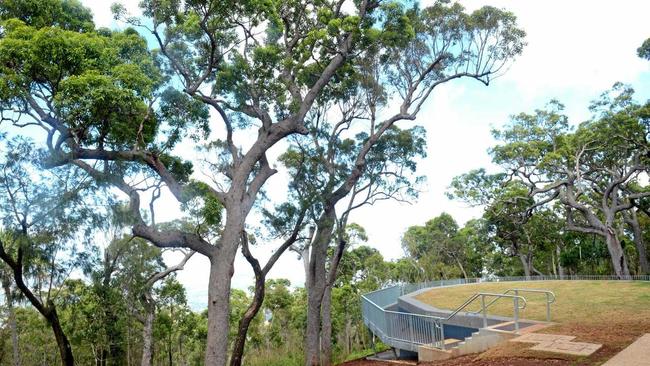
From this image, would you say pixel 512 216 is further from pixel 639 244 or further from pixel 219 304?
pixel 219 304

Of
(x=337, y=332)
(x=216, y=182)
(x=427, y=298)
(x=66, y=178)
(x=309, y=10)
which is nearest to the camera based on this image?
(x=66, y=178)

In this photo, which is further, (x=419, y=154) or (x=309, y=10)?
(x=419, y=154)

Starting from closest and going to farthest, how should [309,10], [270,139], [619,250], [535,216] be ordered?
[270,139] → [309,10] → [619,250] → [535,216]

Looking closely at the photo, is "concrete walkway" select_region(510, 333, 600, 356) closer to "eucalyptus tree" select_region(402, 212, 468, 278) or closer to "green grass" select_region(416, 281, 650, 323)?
"green grass" select_region(416, 281, 650, 323)

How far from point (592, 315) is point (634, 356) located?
6.26 meters

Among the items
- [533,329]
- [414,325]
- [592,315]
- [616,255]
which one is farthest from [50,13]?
[616,255]

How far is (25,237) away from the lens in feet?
43.8

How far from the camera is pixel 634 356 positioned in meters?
6.26

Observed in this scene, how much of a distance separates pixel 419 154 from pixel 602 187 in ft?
52.9

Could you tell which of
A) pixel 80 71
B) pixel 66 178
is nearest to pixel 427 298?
pixel 66 178

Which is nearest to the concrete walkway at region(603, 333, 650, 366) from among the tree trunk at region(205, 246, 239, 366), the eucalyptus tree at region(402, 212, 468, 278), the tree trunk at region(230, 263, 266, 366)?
the tree trunk at region(205, 246, 239, 366)

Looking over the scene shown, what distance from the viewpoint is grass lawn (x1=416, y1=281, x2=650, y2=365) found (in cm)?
742

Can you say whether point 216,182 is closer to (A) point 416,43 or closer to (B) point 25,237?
(B) point 25,237

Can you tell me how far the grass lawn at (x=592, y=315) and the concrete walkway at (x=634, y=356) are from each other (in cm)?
18
